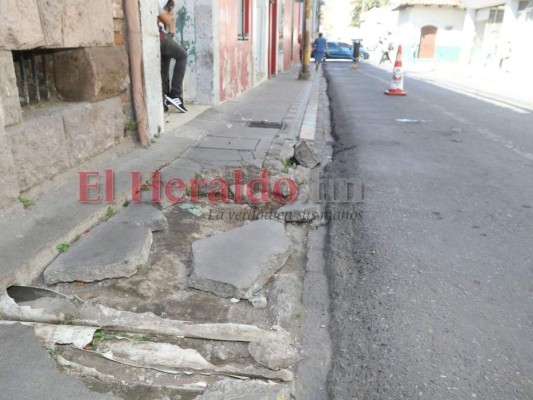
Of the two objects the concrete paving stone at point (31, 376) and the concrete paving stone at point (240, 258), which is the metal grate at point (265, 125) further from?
the concrete paving stone at point (31, 376)

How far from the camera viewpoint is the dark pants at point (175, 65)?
636cm

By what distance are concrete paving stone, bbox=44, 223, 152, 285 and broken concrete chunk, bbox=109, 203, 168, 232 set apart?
0.16m

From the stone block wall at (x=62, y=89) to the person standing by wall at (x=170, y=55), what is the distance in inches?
80.4

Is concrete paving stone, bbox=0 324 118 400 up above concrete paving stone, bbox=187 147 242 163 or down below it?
below

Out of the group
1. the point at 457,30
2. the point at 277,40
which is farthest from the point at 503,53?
the point at 457,30

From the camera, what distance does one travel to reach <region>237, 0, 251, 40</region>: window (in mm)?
9844

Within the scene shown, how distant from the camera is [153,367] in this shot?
187cm

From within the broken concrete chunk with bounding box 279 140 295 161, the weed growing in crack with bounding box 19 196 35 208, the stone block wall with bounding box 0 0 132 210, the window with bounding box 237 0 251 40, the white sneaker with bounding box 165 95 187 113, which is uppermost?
the window with bounding box 237 0 251 40

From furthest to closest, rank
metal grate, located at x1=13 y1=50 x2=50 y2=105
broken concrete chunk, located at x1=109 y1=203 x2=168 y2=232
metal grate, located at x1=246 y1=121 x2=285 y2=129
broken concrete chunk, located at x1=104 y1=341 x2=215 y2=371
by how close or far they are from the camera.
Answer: metal grate, located at x1=246 y1=121 x2=285 y2=129 < metal grate, located at x1=13 y1=50 x2=50 y2=105 < broken concrete chunk, located at x1=109 y1=203 x2=168 y2=232 < broken concrete chunk, located at x1=104 y1=341 x2=215 y2=371

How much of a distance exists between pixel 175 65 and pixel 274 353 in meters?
5.45

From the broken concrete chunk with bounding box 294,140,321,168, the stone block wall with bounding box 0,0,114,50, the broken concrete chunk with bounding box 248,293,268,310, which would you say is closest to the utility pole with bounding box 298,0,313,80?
the broken concrete chunk with bounding box 294,140,321,168

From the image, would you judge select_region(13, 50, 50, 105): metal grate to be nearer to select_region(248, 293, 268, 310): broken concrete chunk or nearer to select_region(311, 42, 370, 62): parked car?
select_region(248, 293, 268, 310): broken concrete chunk

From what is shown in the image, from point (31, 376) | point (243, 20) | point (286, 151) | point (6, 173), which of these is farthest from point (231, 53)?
point (31, 376)

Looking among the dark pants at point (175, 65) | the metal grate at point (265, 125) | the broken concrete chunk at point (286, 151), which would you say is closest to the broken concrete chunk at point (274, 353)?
the broken concrete chunk at point (286, 151)
